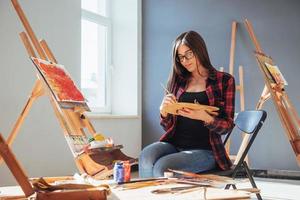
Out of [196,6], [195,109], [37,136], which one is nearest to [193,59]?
[195,109]

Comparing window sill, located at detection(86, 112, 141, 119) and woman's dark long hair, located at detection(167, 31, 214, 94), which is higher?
woman's dark long hair, located at detection(167, 31, 214, 94)

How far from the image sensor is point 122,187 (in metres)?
1.32

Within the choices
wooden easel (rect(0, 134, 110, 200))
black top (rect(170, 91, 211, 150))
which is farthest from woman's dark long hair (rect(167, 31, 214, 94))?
wooden easel (rect(0, 134, 110, 200))

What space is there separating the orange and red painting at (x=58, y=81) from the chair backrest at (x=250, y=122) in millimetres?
822

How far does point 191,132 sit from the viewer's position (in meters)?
1.86

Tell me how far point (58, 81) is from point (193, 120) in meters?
0.69

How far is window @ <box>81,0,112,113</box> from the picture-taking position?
3.78 metres

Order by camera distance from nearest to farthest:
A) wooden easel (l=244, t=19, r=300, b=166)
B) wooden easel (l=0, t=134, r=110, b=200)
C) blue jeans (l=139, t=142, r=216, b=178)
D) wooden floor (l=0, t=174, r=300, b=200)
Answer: wooden easel (l=0, t=134, r=110, b=200) → blue jeans (l=139, t=142, r=216, b=178) → wooden easel (l=244, t=19, r=300, b=166) → wooden floor (l=0, t=174, r=300, b=200)

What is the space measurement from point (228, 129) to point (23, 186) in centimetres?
101

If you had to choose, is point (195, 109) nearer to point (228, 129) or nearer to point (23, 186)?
point (228, 129)

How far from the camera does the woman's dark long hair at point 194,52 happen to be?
187 cm

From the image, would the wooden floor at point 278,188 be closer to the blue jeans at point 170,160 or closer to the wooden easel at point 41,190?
the blue jeans at point 170,160

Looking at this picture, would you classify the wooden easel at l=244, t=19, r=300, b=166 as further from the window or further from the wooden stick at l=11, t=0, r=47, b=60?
the window

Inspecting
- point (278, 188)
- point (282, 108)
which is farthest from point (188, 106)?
point (278, 188)
